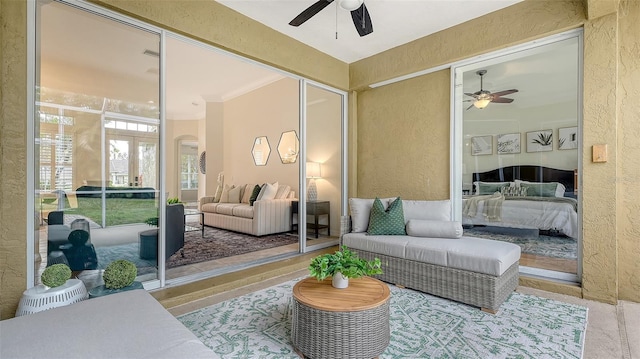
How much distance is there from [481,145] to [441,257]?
165 centimetres

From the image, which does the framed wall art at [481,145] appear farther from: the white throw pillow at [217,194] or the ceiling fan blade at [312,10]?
the white throw pillow at [217,194]

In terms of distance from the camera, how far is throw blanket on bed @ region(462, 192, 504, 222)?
3559 mm

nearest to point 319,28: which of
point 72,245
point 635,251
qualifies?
point 72,245

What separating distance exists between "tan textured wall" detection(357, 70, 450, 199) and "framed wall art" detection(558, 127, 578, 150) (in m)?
1.15

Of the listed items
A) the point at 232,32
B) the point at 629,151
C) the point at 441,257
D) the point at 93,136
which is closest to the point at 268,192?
the point at 232,32

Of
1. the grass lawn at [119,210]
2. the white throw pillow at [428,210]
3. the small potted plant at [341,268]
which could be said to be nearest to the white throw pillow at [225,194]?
the grass lawn at [119,210]

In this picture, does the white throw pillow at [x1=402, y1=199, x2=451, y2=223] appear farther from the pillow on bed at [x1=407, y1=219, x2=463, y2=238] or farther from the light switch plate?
the light switch plate

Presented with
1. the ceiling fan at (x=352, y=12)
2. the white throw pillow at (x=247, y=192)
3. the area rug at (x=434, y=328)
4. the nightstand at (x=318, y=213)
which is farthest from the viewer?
the white throw pillow at (x=247, y=192)

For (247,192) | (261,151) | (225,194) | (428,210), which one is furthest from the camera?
(261,151)

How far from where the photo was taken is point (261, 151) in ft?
22.3

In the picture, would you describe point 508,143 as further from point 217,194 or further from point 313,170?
point 217,194

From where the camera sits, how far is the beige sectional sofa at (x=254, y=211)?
548cm

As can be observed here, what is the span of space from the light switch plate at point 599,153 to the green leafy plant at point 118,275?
4.19 meters

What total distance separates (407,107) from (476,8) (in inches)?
55.2
